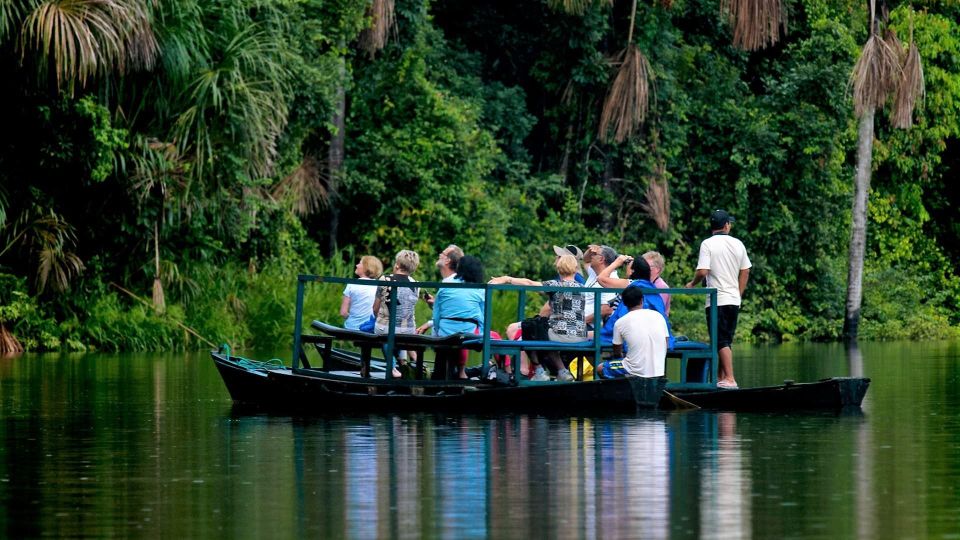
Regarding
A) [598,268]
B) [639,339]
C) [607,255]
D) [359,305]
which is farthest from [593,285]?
[359,305]

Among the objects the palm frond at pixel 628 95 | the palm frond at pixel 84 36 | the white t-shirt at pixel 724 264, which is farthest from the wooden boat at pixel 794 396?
the palm frond at pixel 628 95

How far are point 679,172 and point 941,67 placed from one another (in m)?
7.55

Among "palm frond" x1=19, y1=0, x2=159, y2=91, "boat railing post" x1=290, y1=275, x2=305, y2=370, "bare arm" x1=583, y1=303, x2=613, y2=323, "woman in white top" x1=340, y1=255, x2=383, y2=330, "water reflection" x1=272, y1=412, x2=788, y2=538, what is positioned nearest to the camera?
"water reflection" x1=272, y1=412, x2=788, y2=538

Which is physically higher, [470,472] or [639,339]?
[639,339]

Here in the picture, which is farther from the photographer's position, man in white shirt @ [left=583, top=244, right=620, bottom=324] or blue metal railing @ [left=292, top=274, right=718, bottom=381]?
man in white shirt @ [left=583, top=244, right=620, bottom=324]

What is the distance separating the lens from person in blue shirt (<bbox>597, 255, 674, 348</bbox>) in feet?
55.7

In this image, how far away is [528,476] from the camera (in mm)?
11719

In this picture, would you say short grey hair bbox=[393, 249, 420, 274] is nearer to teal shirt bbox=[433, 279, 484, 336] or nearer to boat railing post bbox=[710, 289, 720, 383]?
teal shirt bbox=[433, 279, 484, 336]

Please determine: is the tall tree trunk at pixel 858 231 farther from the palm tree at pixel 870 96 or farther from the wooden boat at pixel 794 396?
the wooden boat at pixel 794 396

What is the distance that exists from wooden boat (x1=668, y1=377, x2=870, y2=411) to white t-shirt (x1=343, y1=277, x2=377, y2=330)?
380 centimetres

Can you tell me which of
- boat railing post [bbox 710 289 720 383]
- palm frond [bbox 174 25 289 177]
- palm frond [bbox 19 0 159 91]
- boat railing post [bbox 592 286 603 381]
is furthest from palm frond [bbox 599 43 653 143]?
boat railing post [bbox 592 286 603 381]

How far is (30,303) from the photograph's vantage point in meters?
29.5

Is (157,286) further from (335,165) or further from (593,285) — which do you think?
(593,285)

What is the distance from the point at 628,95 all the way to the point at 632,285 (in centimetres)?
2276
